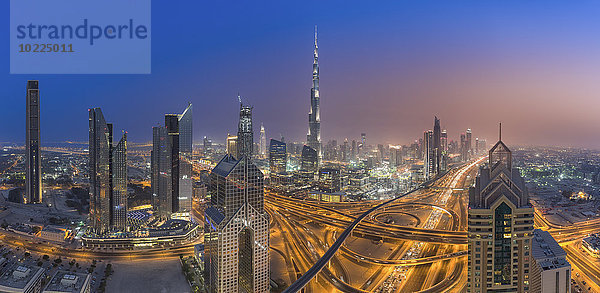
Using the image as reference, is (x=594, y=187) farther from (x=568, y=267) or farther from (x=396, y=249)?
(x=568, y=267)

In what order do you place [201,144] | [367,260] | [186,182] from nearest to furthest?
[367,260] → [186,182] → [201,144]

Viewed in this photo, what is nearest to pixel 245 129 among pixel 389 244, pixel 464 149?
pixel 389 244

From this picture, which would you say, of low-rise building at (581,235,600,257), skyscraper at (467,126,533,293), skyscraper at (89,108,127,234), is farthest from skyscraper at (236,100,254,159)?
skyscraper at (467,126,533,293)

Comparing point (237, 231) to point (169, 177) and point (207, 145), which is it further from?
point (207, 145)

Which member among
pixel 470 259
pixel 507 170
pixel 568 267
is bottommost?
pixel 568 267

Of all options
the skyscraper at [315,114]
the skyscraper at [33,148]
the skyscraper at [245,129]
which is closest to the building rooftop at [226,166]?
the skyscraper at [245,129]

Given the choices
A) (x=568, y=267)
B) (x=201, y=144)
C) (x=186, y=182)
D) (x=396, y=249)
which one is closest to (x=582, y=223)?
(x=396, y=249)

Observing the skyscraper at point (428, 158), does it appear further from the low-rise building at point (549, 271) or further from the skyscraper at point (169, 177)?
the low-rise building at point (549, 271)

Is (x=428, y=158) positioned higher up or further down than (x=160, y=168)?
further down
